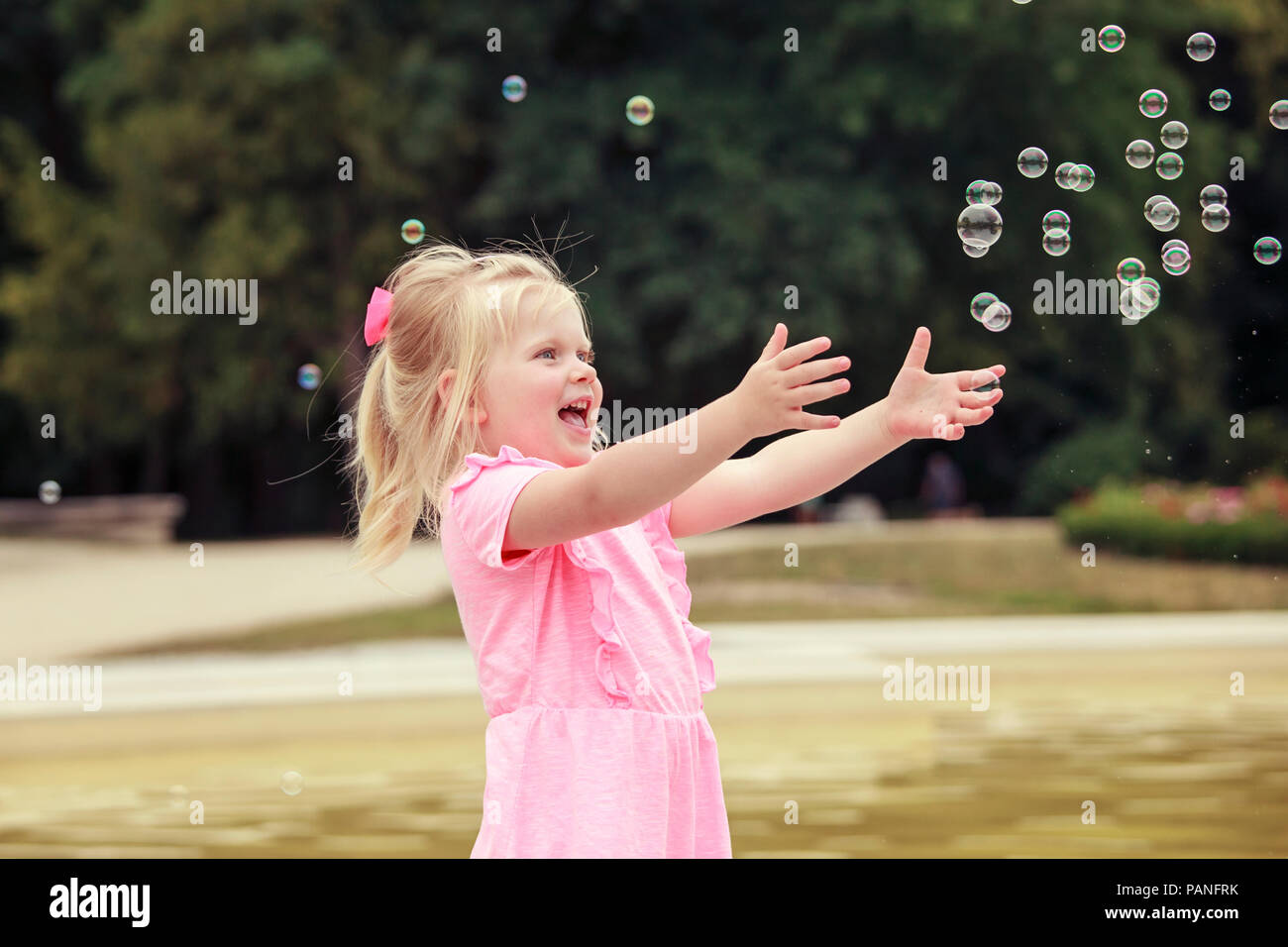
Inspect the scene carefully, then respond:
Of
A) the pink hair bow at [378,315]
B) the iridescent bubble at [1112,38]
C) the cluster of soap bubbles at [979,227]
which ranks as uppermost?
the iridescent bubble at [1112,38]

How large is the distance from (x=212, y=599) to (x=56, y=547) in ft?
25.9

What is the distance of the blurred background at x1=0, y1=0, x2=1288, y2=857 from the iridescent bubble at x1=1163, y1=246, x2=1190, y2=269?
5281mm

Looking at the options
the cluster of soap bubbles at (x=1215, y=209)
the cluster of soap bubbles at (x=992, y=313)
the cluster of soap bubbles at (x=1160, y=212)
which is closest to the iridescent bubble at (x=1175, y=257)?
the cluster of soap bubbles at (x=1215, y=209)

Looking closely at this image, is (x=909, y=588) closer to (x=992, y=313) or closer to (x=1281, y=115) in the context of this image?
(x=1281, y=115)

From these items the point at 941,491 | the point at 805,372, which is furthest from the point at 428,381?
the point at 941,491

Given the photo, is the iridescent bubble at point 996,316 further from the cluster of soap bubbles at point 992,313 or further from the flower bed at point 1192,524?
the flower bed at point 1192,524

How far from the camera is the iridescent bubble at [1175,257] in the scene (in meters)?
5.86

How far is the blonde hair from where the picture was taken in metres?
3.19

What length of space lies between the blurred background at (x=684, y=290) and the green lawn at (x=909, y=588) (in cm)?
7

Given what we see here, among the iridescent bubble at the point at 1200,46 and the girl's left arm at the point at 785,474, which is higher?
the iridescent bubble at the point at 1200,46

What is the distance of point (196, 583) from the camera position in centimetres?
1767

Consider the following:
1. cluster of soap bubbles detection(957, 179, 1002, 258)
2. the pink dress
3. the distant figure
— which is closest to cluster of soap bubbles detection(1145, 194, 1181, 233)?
cluster of soap bubbles detection(957, 179, 1002, 258)

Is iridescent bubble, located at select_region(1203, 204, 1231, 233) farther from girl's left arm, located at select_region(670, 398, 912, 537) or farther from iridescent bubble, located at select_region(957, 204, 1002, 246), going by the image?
girl's left arm, located at select_region(670, 398, 912, 537)
